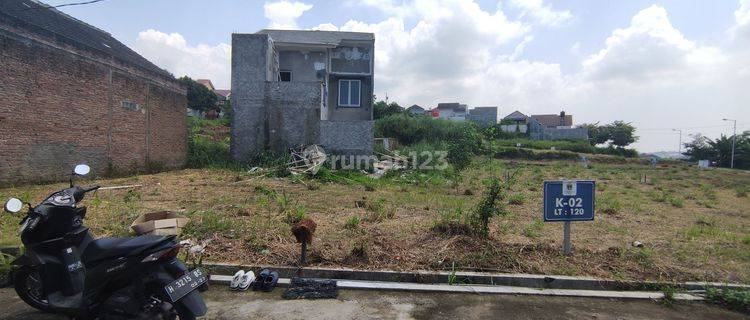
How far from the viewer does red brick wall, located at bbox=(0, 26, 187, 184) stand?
10.5 meters

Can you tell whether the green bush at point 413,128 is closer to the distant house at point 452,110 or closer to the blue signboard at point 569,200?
the blue signboard at point 569,200

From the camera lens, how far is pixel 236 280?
4426 mm

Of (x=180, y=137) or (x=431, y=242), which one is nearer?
(x=431, y=242)

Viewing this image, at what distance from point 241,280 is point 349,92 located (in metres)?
18.5

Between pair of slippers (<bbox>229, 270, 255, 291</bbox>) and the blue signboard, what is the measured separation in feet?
11.8

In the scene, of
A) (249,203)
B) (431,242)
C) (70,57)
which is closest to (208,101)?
(70,57)

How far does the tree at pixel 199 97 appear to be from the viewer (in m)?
40.4

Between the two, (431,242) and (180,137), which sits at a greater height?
(180,137)

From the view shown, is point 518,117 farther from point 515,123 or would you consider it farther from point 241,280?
point 241,280

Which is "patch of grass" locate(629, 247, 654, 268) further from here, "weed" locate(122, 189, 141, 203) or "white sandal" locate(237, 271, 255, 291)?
"weed" locate(122, 189, 141, 203)

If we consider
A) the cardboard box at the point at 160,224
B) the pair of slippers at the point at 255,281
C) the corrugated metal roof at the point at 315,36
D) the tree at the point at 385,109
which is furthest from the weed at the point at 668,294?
the tree at the point at 385,109

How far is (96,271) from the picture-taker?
3.16m

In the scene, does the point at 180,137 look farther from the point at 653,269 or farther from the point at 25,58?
the point at 653,269

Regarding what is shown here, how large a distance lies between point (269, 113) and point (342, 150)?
3540 millimetres
